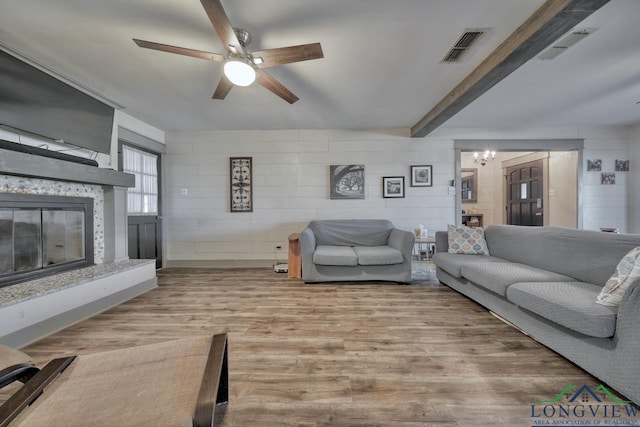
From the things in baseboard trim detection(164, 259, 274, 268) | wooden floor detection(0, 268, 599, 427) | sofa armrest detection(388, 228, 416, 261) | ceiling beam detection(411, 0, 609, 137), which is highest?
ceiling beam detection(411, 0, 609, 137)

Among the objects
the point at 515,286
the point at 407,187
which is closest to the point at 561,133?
the point at 407,187

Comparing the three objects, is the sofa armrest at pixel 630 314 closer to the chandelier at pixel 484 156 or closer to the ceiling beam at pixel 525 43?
the ceiling beam at pixel 525 43

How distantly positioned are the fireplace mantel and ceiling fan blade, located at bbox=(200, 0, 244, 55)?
1.99 metres

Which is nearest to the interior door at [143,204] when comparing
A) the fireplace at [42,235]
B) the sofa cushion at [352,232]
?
the fireplace at [42,235]

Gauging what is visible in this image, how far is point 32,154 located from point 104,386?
2482 mm

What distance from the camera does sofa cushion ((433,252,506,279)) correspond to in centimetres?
274

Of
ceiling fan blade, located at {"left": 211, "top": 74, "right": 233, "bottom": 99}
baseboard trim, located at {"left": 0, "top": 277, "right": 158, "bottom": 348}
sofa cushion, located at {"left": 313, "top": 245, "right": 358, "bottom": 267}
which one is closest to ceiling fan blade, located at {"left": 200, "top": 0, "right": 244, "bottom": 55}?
ceiling fan blade, located at {"left": 211, "top": 74, "right": 233, "bottom": 99}

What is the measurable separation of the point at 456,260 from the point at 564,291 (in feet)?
3.66

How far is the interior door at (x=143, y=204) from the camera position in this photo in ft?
12.5

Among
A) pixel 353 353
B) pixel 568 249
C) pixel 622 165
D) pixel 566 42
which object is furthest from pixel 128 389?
pixel 622 165

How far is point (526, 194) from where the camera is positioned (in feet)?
19.4

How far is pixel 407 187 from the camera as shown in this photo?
4.48 m

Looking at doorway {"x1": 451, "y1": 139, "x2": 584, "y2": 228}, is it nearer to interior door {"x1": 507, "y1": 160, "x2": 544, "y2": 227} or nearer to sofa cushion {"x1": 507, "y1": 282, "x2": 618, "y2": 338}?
interior door {"x1": 507, "y1": 160, "x2": 544, "y2": 227}

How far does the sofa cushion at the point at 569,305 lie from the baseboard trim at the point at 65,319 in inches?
148
